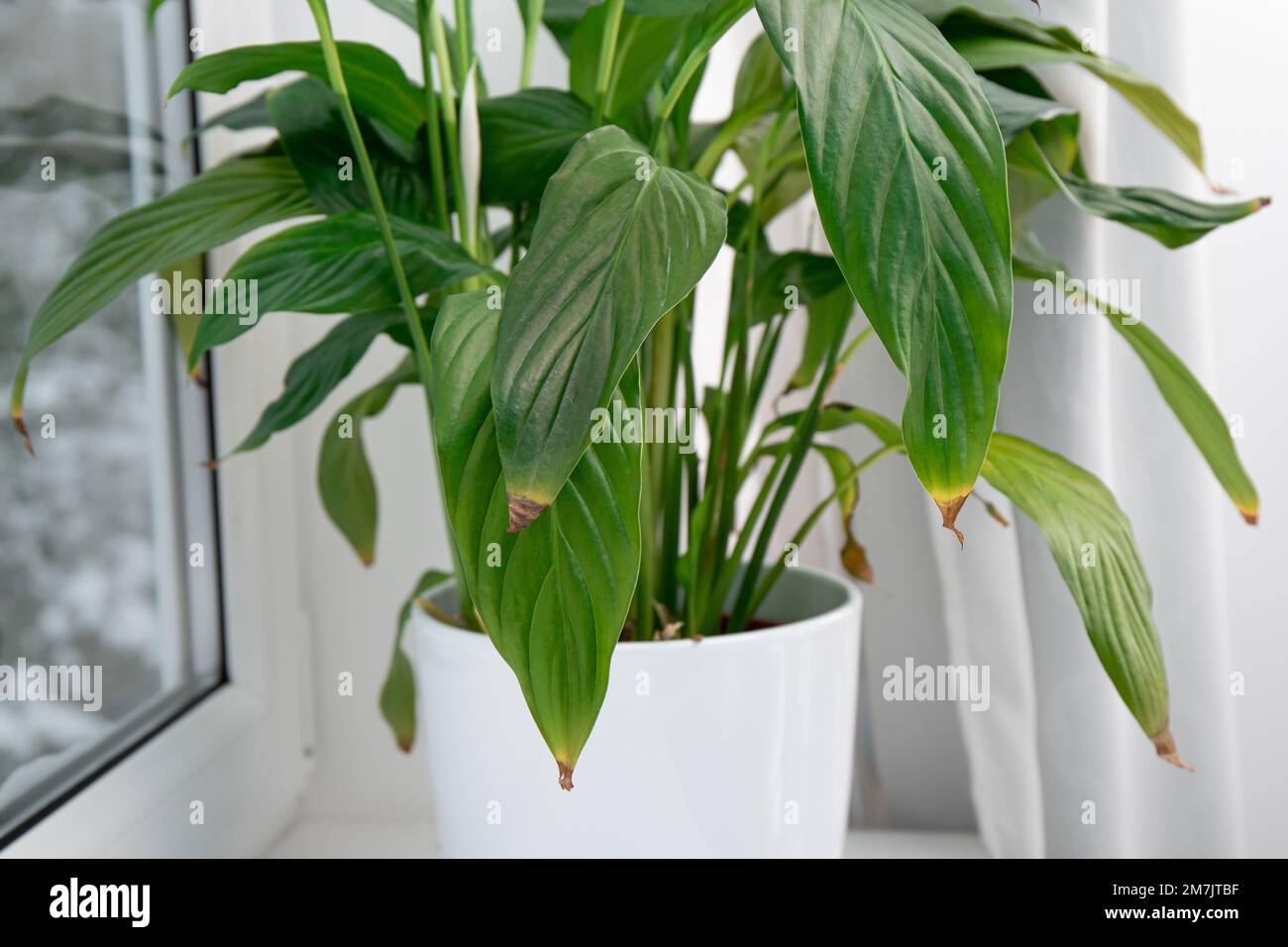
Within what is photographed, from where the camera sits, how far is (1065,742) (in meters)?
0.78

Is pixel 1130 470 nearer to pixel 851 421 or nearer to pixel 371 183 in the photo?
pixel 851 421

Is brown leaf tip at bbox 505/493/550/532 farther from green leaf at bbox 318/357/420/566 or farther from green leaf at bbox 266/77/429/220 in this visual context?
green leaf at bbox 318/357/420/566

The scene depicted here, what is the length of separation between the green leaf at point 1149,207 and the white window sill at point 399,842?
1.77 feet

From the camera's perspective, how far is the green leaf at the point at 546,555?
1.20ft

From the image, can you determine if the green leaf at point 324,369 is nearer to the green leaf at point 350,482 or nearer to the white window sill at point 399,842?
the green leaf at point 350,482

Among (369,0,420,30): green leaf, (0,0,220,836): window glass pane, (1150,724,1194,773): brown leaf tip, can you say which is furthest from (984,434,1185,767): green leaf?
(0,0,220,836): window glass pane

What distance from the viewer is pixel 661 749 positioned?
543 millimetres

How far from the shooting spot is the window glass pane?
1.96 feet

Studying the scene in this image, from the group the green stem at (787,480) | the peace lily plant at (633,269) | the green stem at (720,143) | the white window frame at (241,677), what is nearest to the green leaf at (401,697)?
the peace lily plant at (633,269)

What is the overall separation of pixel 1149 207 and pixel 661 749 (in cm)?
39

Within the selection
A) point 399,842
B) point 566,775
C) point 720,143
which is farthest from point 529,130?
point 399,842
